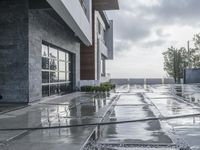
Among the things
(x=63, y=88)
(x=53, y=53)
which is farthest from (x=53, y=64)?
(x=63, y=88)

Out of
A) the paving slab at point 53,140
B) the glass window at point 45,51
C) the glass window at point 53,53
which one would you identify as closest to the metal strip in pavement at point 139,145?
the paving slab at point 53,140

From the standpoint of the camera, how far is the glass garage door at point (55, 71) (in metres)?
21.3

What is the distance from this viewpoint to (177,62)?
63.8 m

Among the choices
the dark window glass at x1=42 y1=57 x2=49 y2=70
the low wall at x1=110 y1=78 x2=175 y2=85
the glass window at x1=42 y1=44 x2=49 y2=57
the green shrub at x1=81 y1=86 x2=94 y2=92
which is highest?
the glass window at x1=42 y1=44 x2=49 y2=57

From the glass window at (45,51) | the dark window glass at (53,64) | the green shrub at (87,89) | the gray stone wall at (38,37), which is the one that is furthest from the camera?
the green shrub at (87,89)

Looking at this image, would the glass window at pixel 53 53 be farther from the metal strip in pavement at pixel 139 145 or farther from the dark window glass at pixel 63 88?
the metal strip in pavement at pixel 139 145

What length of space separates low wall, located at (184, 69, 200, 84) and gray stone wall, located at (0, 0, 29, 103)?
142 feet

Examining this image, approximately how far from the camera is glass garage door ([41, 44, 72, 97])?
2127 cm

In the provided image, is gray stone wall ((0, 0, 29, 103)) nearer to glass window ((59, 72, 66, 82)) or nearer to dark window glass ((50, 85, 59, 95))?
dark window glass ((50, 85, 59, 95))

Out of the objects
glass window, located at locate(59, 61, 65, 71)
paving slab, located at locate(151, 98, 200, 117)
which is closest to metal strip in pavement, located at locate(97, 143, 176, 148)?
paving slab, located at locate(151, 98, 200, 117)

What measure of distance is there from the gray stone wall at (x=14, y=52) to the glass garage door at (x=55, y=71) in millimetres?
3827

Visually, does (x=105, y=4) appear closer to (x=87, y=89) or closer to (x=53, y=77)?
(x=87, y=89)

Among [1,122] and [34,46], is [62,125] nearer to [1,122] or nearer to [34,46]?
[1,122]

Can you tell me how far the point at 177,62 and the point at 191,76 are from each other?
7.77 m
